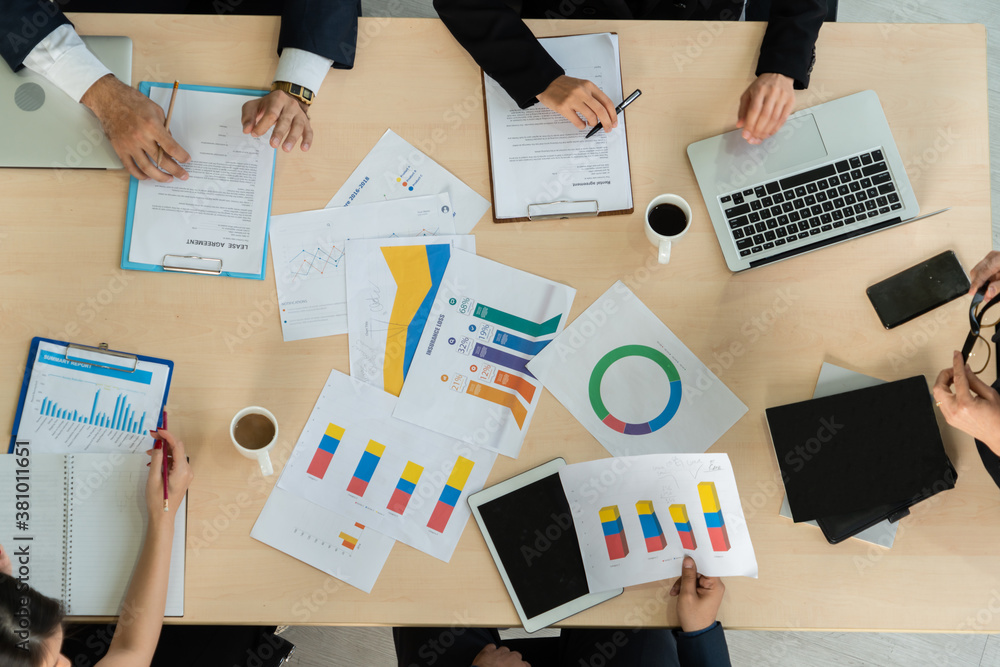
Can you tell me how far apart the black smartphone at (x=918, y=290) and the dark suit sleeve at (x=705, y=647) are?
61 centimetres

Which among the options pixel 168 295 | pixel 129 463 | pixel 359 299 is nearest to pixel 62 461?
pixel 129 463

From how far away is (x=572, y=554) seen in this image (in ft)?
3.81

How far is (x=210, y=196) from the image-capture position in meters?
1.25

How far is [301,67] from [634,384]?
815mm

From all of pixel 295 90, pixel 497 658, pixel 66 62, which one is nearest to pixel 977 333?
pixel 497 658

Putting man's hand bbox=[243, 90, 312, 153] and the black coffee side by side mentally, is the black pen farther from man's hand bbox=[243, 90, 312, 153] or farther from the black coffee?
man's hand bbox=[243, 90, 312, 153]

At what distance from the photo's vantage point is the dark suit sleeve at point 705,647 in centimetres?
114

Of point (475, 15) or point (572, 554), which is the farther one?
point (475, 15)

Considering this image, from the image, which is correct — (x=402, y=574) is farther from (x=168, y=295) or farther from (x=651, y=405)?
(x=168, y=295)

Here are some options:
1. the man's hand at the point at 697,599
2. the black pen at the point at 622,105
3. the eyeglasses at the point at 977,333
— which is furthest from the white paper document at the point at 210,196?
the eyeglasses at the point at 977,333

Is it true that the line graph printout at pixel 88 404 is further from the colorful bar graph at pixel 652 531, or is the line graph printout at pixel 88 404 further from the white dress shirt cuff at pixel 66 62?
the colorful bar graph at pixel 652 531

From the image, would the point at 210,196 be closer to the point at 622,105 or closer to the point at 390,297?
the point at 390,297

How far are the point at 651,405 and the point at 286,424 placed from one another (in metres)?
0.62

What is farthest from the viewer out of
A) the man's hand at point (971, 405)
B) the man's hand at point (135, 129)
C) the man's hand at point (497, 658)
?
the man's hand at point (497, 658)
